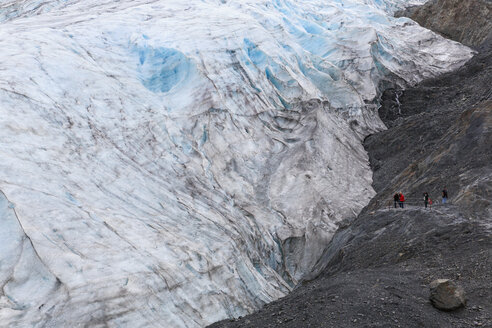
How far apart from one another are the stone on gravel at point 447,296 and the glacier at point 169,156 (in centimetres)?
501

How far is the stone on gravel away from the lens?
842 centimetres

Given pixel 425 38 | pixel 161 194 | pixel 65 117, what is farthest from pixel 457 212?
pixel 425 38

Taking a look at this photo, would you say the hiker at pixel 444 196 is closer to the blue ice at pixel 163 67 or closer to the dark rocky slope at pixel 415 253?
the dark rocky slope at pixel 415 253

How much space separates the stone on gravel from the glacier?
501 cm

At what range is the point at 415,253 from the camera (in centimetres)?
1120

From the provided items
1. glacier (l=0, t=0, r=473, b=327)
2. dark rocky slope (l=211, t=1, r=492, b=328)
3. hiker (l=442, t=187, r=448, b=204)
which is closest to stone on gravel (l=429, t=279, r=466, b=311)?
dark rocky slope (l=211, t=1, r=492, b=328)

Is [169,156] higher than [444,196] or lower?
lower

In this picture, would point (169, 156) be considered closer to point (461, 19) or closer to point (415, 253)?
point (415, 253)

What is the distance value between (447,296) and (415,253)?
2.74m

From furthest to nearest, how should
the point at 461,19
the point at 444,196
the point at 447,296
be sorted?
the point at 461,19
the point at 444,196
the point at 447,296

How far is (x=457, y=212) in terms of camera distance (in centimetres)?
1176

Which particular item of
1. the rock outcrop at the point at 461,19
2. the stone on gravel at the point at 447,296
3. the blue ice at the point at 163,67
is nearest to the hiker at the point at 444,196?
the stone on gravel at the point at 447,296

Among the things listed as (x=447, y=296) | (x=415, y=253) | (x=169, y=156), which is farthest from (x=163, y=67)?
(x=447, y=296)

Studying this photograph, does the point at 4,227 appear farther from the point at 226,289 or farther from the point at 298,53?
the point at 298,53
